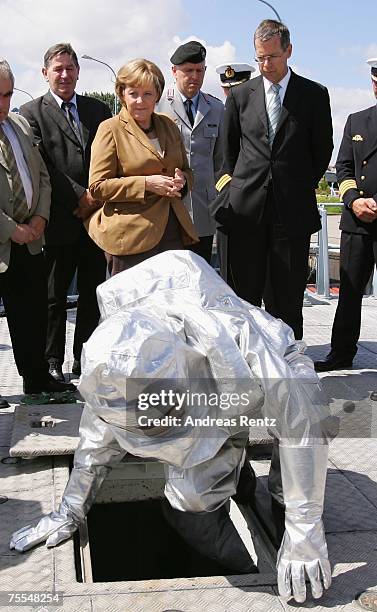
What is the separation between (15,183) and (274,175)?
1.49 metres

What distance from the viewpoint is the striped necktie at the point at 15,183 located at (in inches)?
172

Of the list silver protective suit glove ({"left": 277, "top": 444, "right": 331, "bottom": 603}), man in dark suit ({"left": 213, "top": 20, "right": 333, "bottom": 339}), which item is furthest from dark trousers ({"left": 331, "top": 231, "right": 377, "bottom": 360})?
silver protective suit glove ({"left": 277, "top": 444, "right": 331, "bottom": 603})

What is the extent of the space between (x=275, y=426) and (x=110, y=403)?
569 millimetres

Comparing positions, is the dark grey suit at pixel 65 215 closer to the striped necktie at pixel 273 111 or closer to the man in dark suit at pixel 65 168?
the man in dark suit at pixel 65 168

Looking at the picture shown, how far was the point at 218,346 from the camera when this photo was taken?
2.62 meters

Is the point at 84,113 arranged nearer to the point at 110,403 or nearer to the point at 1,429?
the point at 1,429

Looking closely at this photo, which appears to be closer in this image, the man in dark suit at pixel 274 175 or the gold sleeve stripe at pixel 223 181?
the man in dark suit at pixel 274 175

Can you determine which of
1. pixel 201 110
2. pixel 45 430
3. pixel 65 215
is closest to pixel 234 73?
pixel 201 110

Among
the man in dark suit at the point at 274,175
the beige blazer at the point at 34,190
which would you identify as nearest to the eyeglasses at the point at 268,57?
the man in dark suit at the point at 274,175

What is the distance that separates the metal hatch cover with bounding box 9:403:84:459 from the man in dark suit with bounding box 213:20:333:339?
4.50ft

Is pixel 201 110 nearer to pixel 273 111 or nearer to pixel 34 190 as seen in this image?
pixel 273 111

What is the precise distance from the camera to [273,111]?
482cm

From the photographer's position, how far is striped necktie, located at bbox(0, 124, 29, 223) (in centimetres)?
438

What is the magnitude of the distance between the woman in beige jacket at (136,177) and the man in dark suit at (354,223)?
1.54 metres
